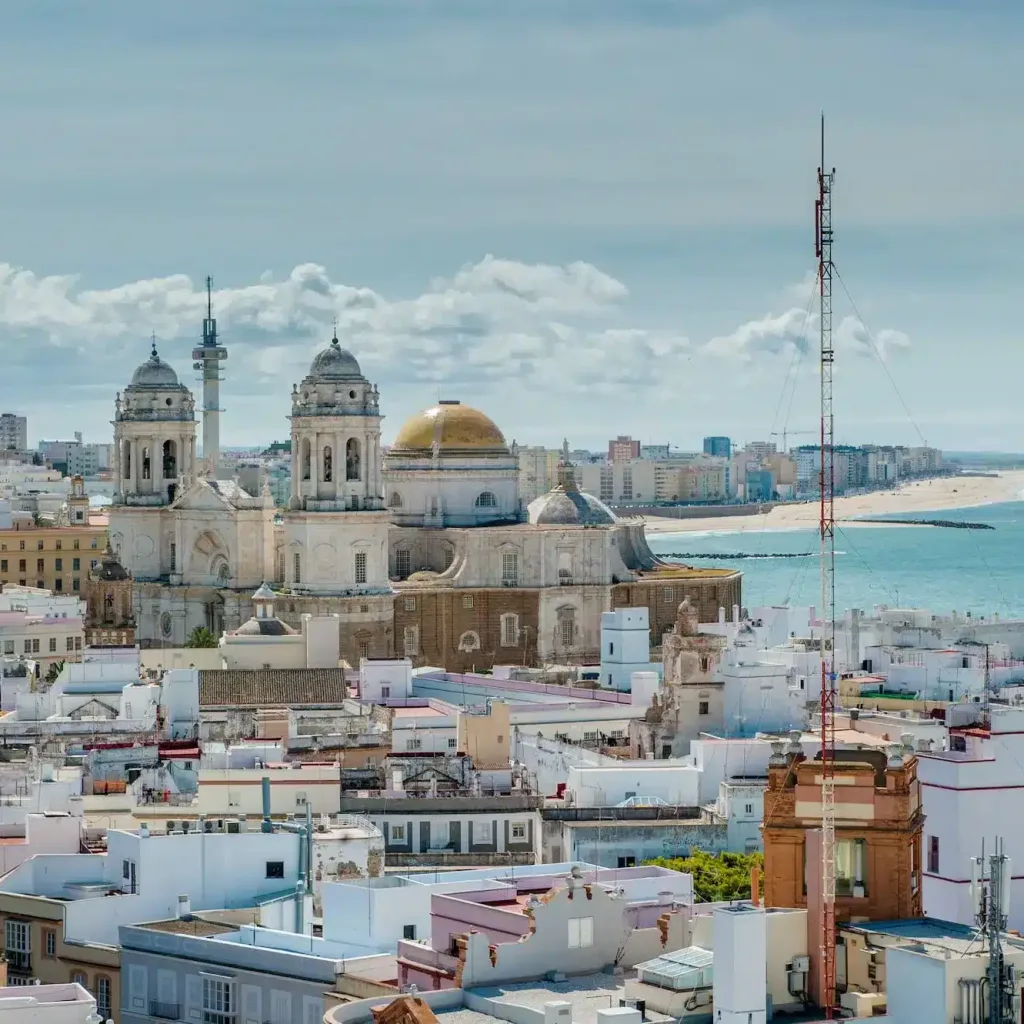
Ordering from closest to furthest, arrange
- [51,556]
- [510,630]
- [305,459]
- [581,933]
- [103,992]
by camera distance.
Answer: [581,933], [103,992], [305,459], [510,630], [51,556]

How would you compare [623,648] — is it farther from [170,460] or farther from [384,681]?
[170,460]

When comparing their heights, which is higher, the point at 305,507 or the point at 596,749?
the point at 305,507

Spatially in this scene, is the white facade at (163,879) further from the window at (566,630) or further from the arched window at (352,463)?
the window at (566,630)

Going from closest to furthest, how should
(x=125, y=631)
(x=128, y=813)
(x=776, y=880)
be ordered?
1. (x=776, y=880)
2. (x=128, y=813)
3. (x=125, y=631)

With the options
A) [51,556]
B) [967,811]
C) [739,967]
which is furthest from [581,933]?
[51,556]

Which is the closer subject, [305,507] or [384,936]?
[384,936]

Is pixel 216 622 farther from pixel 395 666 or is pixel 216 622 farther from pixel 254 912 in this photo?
pixel 254 912

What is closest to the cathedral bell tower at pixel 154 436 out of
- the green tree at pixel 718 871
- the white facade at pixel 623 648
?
the white facade at pixel 623 648

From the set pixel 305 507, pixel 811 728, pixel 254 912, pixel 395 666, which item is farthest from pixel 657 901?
pixel 305 507
